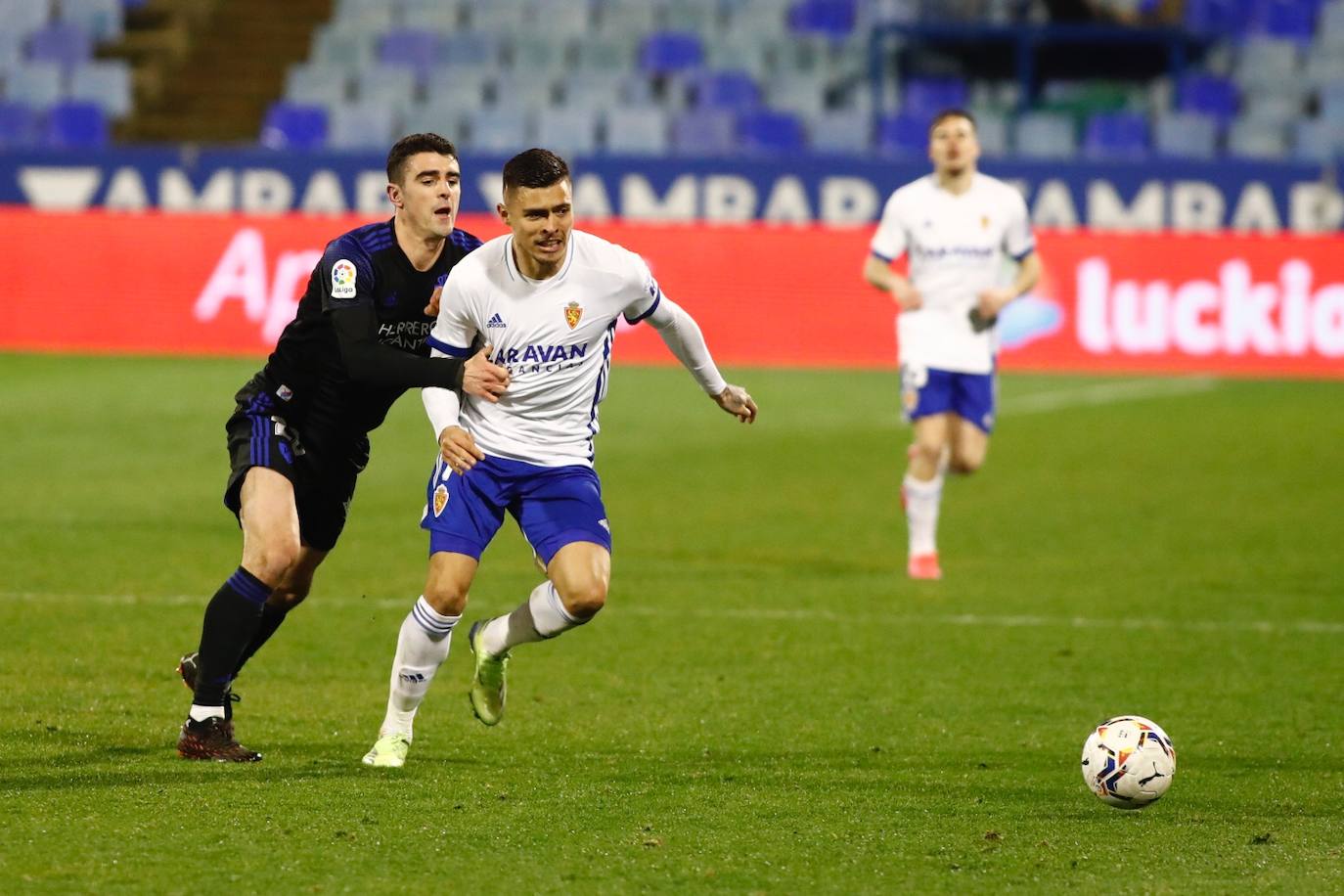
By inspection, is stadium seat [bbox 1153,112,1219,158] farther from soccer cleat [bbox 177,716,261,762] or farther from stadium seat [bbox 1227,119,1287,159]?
soccer cleat [bbox 177,716,261,762]

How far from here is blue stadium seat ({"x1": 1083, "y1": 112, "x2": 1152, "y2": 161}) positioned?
24188 mm

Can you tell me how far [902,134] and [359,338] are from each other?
18781mm

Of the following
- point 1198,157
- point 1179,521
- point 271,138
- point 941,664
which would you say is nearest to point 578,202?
point 271,138

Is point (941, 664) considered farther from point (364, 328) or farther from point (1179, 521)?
point (1179, 521)

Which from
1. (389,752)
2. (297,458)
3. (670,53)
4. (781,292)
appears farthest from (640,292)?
(670,53)

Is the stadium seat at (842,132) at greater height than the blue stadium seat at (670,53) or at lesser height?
lesser

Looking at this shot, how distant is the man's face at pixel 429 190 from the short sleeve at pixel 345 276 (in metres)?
0.20

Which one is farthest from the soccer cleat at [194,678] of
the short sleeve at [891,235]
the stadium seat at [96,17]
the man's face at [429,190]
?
the stadium seat at [96,17]

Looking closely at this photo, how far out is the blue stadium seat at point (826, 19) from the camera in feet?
83.7

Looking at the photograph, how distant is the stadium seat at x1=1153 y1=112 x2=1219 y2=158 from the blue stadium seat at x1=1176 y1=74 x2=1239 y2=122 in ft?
1.19

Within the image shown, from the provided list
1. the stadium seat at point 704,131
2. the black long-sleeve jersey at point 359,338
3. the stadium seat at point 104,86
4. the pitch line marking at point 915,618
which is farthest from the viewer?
the stadium seat at point 104,86

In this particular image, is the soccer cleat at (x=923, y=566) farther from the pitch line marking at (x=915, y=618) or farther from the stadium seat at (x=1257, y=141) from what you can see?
the stadium seat at (x=1257, y=141)

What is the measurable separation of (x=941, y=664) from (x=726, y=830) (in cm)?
282

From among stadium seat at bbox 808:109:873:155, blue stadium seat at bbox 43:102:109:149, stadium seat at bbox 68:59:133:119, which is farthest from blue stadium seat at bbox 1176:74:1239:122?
blue stadium seat at bbox 43:102:109:149
